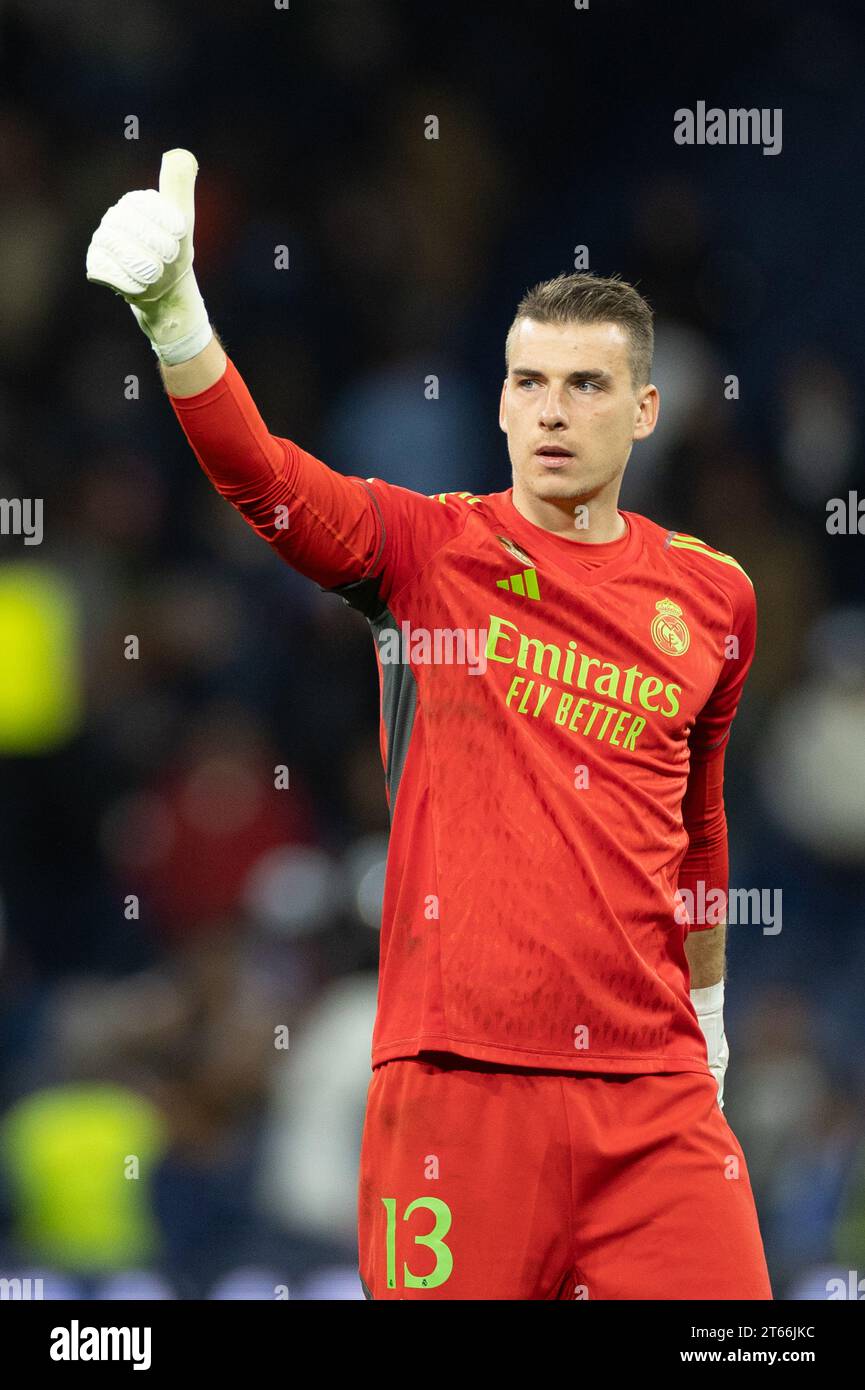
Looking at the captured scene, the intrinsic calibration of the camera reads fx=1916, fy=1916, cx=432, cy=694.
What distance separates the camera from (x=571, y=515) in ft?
10.9

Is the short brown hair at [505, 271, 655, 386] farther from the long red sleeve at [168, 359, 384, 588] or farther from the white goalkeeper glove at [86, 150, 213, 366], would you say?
the white goalkeeper glove at [86, 150, 213, 366]

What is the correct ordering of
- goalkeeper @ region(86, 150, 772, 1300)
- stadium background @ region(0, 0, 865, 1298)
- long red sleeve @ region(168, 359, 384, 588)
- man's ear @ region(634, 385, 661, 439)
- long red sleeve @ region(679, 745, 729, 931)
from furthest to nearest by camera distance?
1. stadium background @ region(0, 0, 865, 1298)
2. long red sleeve @ region(679, 745, 729, 931)
3. man's ear @ region(634, 385, 661, 439)
4. goalkeeper @ region(86, 150, 772, 1300)
5. long red sleeve @ region(168, 359, 384, 588)

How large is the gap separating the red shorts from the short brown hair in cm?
126

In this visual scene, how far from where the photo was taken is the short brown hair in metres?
3.31

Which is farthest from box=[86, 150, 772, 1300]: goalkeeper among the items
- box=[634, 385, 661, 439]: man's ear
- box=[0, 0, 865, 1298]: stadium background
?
box=[0, 0, 865, 1298]: stadium background

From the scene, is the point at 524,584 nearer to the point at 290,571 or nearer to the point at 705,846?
the point at 705,846

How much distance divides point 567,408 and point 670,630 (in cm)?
42

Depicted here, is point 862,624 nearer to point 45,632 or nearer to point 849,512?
point 849,512

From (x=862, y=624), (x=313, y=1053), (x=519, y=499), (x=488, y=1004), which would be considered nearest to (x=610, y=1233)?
(x=488, y=1004)

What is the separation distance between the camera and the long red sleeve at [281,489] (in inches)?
111

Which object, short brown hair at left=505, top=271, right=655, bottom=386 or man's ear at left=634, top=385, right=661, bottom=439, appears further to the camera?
man's ear at left=634, top=385, right=661, bottom=439

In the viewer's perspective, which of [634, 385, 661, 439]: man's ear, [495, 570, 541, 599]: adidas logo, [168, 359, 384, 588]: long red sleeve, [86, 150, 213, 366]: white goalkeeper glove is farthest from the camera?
[634, 385, 661, 439]: man's ear

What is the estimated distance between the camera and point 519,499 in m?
3.31

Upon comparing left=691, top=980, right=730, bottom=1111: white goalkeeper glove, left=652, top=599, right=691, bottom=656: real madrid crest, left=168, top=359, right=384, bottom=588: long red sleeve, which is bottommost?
left=691, top=980, right=730, bottom=1111: white goalkeeper glove
